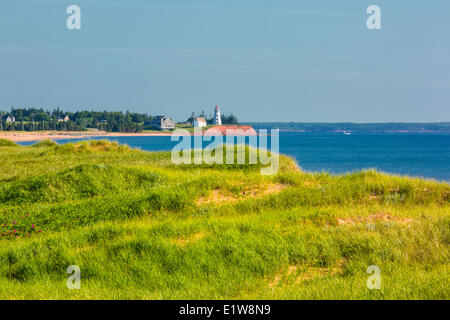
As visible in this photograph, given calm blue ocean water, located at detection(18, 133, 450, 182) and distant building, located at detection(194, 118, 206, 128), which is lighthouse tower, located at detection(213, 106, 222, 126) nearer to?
distant building, located at detection(194, 118, 206, 128)

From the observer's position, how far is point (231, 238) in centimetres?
1064

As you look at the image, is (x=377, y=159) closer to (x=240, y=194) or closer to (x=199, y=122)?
(x=199, y=122)

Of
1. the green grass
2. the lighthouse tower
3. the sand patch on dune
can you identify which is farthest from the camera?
the lighthouse tower

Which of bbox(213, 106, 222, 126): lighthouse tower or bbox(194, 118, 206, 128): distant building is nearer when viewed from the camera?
bbox(213, 106, 222, 126): lighthouse tower

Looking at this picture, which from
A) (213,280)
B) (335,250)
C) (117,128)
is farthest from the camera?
(117,128)

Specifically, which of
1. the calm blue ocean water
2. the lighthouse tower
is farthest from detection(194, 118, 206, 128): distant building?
the calm blue ocean water

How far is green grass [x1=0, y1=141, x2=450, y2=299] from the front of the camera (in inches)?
337

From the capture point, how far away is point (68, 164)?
26.7 meters

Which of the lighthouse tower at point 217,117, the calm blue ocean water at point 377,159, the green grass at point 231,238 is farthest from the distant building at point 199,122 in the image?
the green grass at point 231,238

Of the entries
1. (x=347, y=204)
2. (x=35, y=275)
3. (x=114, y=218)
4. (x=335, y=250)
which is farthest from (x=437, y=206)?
(x=35, y=275)

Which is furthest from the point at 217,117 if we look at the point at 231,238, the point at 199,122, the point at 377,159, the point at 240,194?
the point at 231,238

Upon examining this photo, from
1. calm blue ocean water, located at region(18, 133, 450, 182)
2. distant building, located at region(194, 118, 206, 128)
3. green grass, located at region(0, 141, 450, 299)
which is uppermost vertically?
distant building, located at region(194, 118, 206, 128)
